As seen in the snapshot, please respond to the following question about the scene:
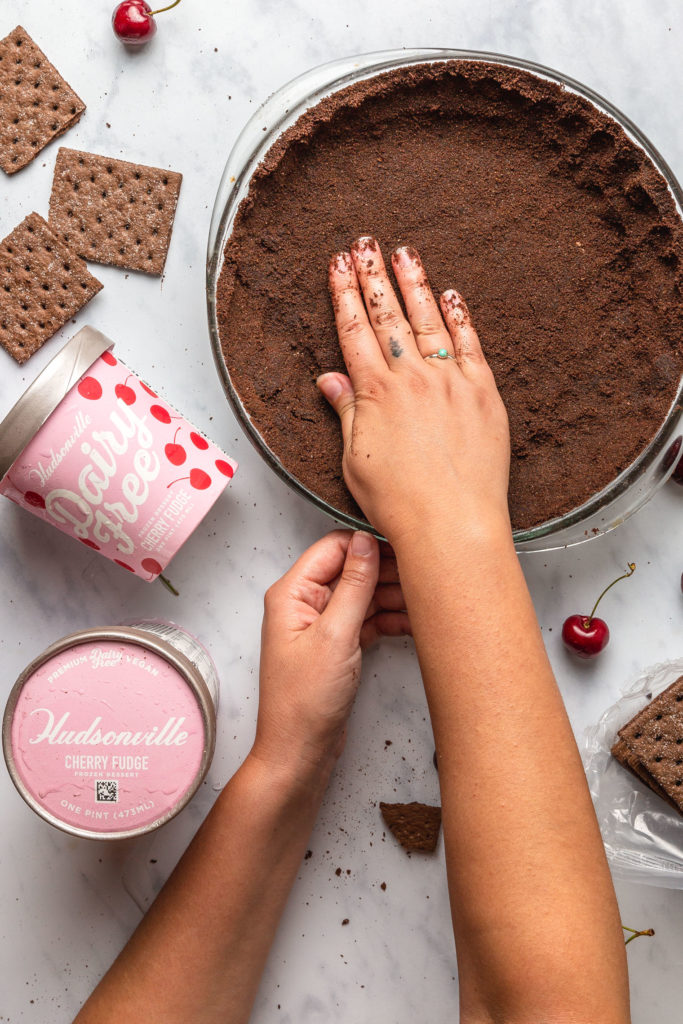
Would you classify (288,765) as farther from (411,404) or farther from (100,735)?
(411,404)

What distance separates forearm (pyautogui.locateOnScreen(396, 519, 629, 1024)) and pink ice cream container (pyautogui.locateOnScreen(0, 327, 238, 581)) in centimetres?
35

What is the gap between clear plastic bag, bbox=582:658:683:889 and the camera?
122 cm

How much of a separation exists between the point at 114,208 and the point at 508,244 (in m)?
0.63

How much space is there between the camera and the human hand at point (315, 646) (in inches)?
43.6

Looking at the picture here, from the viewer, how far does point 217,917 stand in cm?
116

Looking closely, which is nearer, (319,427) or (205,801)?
(319,427)

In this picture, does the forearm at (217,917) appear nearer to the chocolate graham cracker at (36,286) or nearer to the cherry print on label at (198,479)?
the cherry print on label at (198,479)

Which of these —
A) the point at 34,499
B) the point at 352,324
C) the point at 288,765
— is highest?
the point at 352,324

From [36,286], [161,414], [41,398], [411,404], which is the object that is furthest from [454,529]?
[36,286]

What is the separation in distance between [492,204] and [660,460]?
45 centimetres

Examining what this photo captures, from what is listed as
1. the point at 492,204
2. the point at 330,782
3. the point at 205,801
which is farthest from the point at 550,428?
the point at 205,801

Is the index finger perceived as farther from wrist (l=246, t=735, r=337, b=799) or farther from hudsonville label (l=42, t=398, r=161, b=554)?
wrist (l=246, t=735, r=337, b=799)

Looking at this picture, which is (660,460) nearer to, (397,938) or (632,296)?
(632,296)

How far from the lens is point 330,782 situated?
4.20ft
